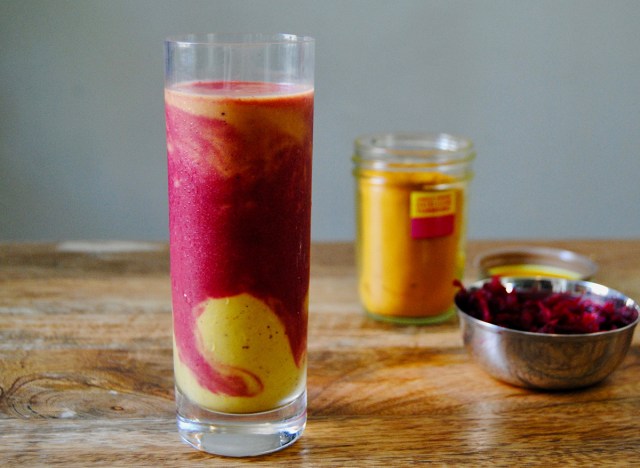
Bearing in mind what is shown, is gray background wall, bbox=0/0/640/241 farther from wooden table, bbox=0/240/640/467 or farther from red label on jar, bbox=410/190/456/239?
red label on jar, bbox=410/190/456/239

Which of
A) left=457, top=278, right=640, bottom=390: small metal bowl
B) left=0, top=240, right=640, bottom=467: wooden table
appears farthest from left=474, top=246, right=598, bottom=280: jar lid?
left=457, top=278, right=640, bottom=390: small metal bowl

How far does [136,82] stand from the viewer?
2.42 meters

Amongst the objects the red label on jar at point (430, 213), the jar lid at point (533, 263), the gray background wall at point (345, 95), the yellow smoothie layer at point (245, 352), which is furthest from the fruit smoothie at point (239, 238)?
the gray background wall at point (345, 95)

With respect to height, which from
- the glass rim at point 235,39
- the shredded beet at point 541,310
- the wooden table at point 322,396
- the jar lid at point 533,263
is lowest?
the wooden table at point 322,396

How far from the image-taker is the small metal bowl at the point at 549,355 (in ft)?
3.10

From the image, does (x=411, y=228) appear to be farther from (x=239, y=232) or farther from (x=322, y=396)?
(x=239, y=232)

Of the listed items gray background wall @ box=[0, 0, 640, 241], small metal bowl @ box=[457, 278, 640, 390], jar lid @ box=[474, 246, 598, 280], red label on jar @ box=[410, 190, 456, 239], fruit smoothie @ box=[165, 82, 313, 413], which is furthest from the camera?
gray background wall @ box=[0, 0, 640, 241]

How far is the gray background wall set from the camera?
2.38 meters

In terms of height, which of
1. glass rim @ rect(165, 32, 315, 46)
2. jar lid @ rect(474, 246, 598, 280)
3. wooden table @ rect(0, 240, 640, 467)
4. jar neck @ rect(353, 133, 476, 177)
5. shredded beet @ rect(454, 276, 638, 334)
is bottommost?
wooden table @ rect(0, 240, 640, 467)

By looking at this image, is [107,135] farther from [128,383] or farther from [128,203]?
[128,383]

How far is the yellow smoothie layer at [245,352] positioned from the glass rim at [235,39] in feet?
0.84

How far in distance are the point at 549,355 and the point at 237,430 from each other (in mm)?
396

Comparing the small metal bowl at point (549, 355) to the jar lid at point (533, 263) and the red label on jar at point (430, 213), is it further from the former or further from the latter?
the jar lid at point (533, 263)

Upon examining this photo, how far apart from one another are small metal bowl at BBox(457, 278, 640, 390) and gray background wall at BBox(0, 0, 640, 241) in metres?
1.58
